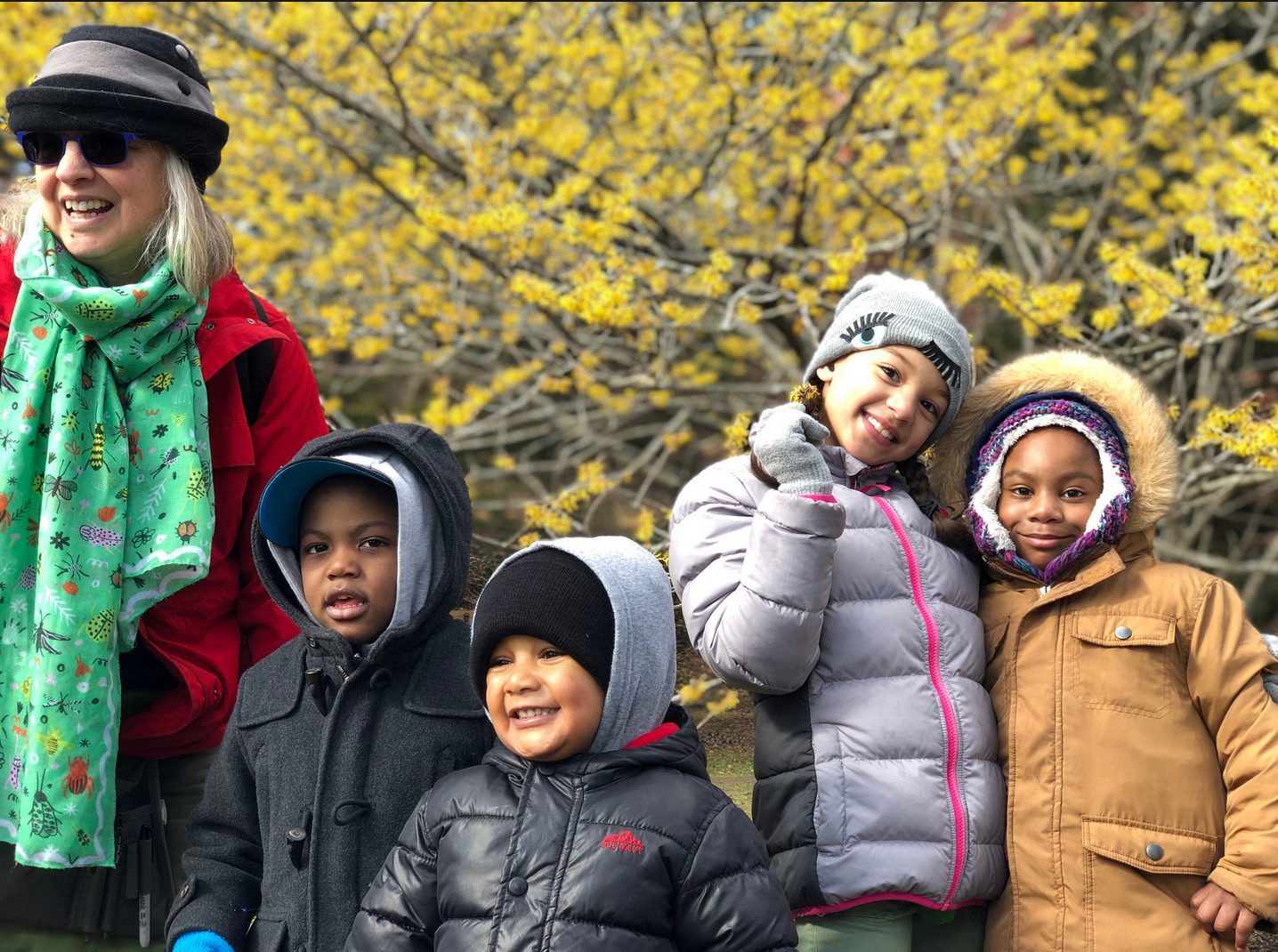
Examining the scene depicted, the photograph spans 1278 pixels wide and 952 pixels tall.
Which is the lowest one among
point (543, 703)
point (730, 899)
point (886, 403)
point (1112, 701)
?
point (730, 899)

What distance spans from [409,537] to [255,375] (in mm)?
502

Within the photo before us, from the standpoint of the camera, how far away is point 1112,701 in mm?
2273

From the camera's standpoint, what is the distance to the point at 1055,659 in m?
2.33

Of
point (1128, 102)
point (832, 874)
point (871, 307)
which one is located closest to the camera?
point (832, 874)

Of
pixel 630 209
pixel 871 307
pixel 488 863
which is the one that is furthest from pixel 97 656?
pixel 630 209

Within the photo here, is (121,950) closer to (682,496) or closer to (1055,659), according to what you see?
(682,496)

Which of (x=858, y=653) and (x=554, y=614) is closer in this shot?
(x=554, y=614)

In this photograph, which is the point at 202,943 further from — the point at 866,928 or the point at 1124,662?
the point at 1124,662

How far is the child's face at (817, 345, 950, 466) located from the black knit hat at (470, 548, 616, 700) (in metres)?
0.60

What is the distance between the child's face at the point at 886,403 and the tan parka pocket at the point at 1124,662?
0.44 m

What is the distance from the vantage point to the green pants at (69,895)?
232 cm

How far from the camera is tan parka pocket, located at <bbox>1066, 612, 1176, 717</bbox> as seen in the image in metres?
2.27

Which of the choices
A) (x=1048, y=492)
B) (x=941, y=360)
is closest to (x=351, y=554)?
(x=941, y=360)

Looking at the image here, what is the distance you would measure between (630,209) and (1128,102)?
3697 mm
